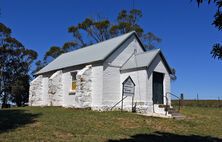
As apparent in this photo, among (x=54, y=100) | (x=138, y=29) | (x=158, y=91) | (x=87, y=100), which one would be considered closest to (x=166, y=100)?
(x=158, y=91)

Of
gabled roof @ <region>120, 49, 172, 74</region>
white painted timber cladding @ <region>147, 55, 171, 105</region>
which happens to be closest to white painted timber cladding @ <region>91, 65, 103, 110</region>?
gabled roof @ <region>120, 49, 172, 74</region>

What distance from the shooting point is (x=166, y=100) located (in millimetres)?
23031

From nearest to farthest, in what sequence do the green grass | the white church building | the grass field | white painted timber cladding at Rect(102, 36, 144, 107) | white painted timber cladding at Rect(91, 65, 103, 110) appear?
the grass field → the white church building → white painted timber cladding at Rect(91, 65, 103, 110) → white painted timber cladding at Rect(102, 36, 144, 107) → the green grass

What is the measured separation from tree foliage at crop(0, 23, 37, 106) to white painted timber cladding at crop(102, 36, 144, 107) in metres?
20.4

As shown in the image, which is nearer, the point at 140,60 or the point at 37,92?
the point at 140,60

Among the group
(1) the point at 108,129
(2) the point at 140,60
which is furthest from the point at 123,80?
(1) the point at 108,129

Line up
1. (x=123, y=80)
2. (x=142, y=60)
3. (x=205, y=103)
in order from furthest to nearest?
(x=205, y=103)
(x=123, y=80)
(x=142, y=60)

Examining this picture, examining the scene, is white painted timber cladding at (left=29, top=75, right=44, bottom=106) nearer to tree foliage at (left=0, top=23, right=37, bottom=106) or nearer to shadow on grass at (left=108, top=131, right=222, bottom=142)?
tree foliage at (left=0, top=23, right=37, bottom=106)

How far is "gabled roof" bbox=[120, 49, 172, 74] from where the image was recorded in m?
21.8

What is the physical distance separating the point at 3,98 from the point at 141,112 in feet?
87.8

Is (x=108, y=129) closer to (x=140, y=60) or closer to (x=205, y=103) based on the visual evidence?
(x=140, y=60)

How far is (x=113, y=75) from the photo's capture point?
2286 centimetres

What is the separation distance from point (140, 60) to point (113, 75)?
253 centimetres

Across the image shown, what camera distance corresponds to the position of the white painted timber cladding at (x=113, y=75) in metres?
22.1
